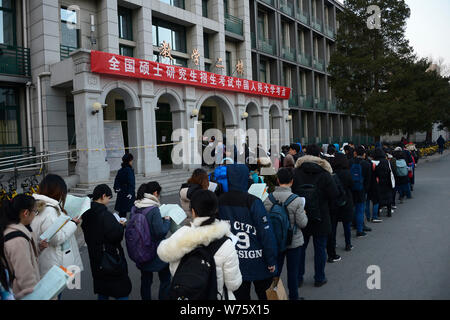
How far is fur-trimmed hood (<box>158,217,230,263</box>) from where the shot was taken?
8.39 feet

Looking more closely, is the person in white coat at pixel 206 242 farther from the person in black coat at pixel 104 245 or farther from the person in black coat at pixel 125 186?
the person in black coat at pixel 125 186

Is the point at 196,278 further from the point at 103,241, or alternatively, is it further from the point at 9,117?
the point at 9,117

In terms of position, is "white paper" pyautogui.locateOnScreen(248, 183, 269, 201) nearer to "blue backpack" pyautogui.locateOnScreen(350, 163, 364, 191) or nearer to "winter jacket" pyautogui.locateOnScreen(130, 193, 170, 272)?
"winter jacket" pyautogui.locateOnScreen(130, 193, 170, 272)

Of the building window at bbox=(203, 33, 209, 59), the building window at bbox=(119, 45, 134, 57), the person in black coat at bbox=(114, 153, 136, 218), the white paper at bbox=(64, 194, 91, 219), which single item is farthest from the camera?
the building window at bbox=(203, 33, 209, 59)

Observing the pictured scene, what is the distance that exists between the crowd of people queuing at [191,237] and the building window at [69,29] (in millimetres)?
12249

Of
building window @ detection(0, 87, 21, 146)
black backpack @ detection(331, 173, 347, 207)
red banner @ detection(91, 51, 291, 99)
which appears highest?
red banner @ detection(91, 51, 291, 99)

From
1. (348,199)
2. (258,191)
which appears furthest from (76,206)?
(348,199)

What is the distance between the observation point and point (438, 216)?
859 cm

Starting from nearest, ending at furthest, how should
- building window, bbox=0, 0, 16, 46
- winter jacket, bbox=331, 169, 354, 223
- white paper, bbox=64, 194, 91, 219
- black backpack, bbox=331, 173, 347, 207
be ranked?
white paper, bbox=64, 194, 91, 219 → black backpack, bbox=331, 173, 347, 207 → winter jacket, bbox=331, 169, 354, 223 → building window, bbox=0, 0, 16, 46

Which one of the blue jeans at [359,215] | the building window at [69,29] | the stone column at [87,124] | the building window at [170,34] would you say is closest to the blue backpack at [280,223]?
the blue jeans at [359,215]

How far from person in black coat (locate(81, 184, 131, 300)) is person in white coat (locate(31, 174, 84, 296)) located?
0.63ft

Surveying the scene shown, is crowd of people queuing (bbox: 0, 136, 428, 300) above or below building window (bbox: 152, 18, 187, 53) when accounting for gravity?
below

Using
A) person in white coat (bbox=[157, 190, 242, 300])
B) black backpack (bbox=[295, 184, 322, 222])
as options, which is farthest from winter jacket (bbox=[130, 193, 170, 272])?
black backpack (bbox=[295, 184, 322, 222])
